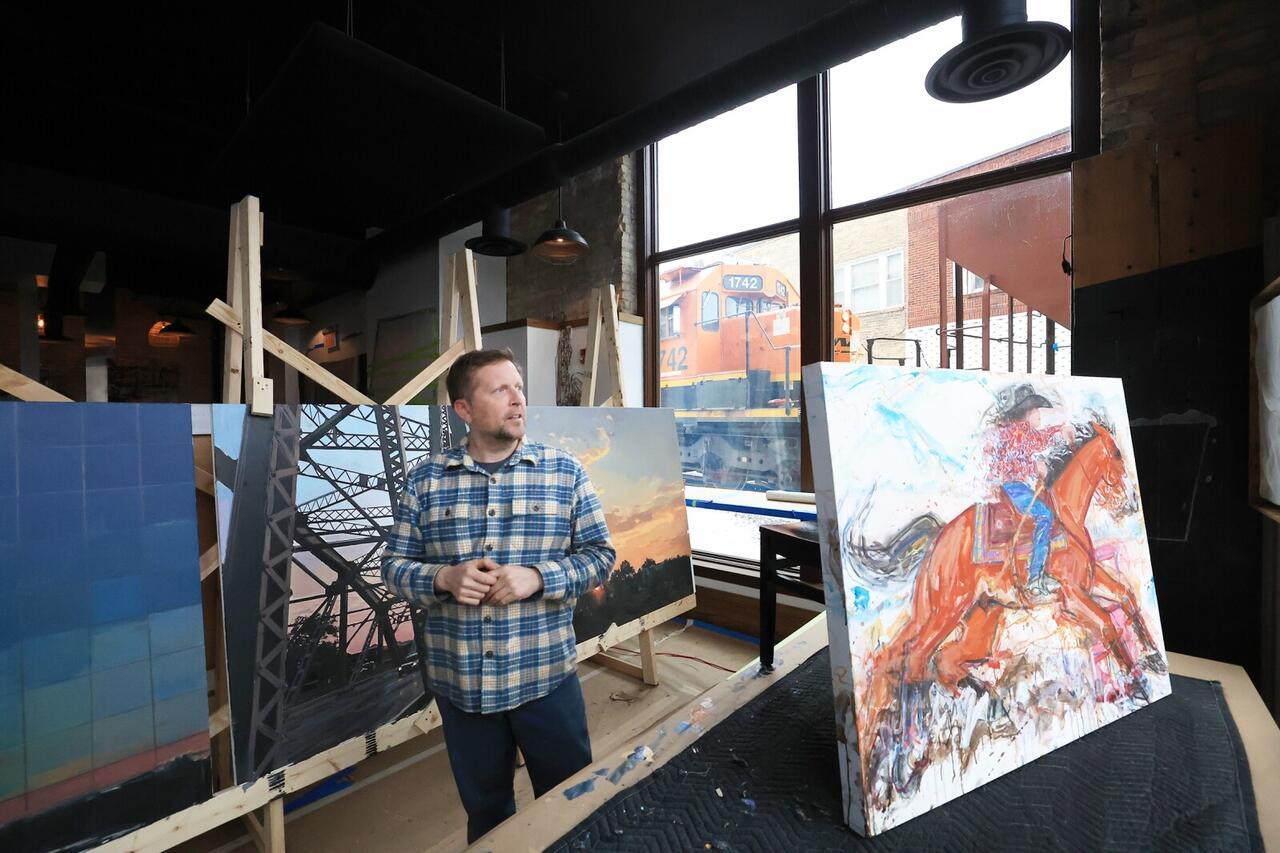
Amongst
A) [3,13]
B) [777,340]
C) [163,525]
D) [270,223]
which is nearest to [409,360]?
[270,223]

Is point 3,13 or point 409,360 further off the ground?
point 3,13

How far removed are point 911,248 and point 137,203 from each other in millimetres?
5238

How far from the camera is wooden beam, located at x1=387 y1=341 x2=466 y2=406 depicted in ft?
5.93

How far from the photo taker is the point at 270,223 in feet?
16.0

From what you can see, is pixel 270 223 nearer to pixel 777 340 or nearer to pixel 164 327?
pixel 164 327

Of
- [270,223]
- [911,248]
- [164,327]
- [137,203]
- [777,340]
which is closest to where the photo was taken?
[911,248]

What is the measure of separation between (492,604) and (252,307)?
1.15 m

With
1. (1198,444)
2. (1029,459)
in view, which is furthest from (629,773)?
(1198,444)

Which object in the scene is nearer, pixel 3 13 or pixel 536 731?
pixel 536 731

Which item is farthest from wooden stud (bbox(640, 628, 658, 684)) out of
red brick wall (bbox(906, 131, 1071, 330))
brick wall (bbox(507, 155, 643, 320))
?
brick wall (bbox(507, 155, 643, 320))

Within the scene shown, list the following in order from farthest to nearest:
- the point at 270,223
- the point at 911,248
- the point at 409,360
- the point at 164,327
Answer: the point at 164,327 → the point at 409,360 → the point at 270,223 → the point at 911,248

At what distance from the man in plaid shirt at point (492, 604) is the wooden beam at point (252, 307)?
0.69 m

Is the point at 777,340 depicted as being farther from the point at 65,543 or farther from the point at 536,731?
the point at 65,543

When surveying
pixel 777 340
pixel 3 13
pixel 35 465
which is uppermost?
pixel 3 13
